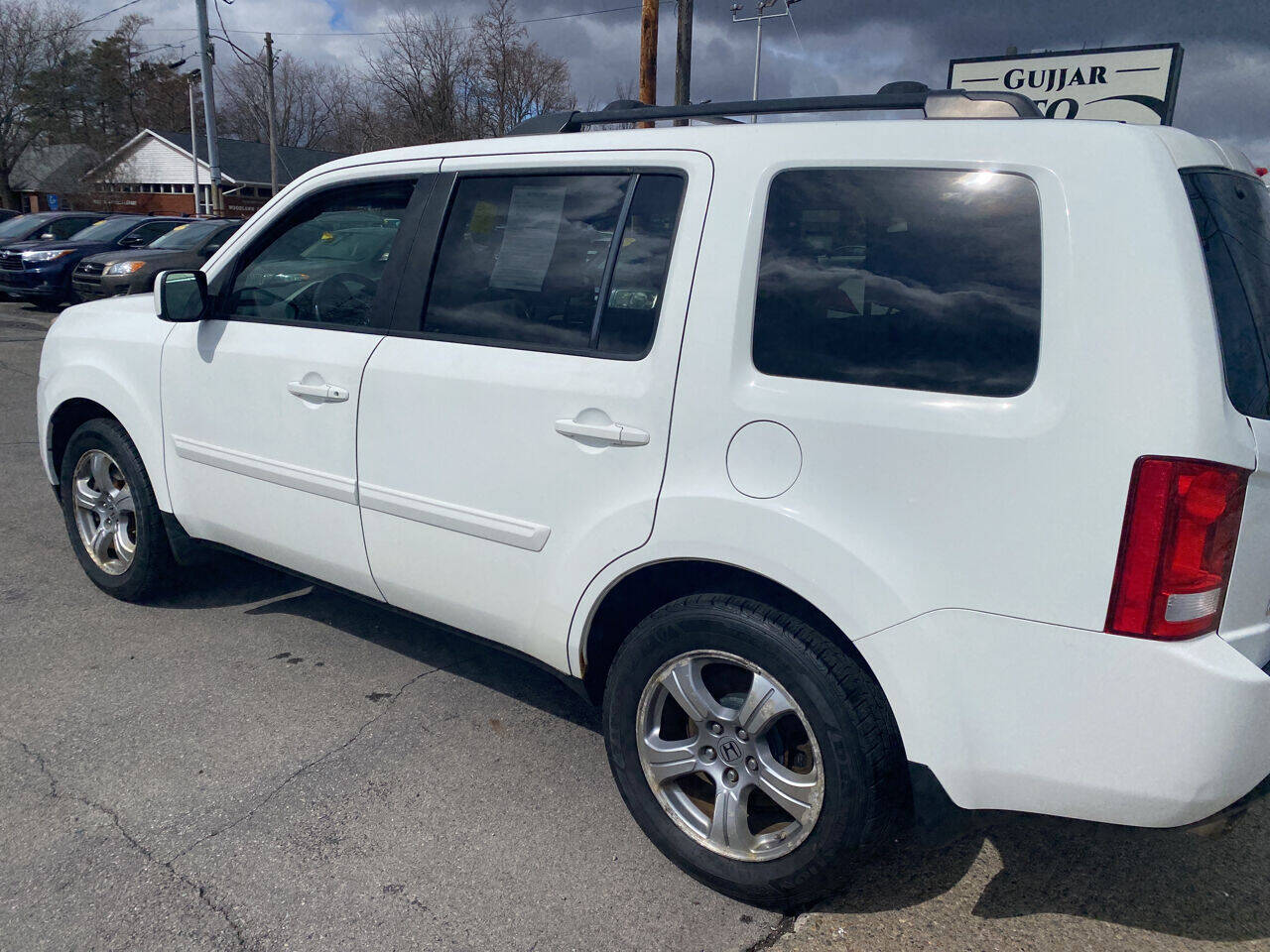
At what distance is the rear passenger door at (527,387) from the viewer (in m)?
2.50

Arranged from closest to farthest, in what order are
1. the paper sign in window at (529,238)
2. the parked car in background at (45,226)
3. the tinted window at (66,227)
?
1. the paper sign in window at (529,238)
2. the parked car in background at (45,226)
3. the tinted window at (66,227)

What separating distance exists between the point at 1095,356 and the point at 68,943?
2.63 metres

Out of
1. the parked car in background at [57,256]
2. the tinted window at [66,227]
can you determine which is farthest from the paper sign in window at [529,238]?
the tinted window at [66,227]

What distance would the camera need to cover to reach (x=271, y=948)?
232 cm

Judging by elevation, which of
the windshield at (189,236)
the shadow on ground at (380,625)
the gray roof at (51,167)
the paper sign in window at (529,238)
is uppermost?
the gray roof at (51,167)

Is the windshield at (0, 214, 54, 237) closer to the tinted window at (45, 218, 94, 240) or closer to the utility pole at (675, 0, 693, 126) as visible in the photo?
the tinted window at (45, 218, 94, 240)

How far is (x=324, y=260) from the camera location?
11.4 ft

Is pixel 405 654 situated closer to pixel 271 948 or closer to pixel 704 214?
pixel 271 948

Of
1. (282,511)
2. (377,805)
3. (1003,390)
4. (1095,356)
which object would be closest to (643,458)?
(1003,390)

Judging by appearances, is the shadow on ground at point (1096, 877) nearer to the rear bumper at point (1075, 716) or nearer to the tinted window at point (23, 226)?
the rear bumper at point (1075, 716)

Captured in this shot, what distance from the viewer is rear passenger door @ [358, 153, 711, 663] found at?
8.21ft

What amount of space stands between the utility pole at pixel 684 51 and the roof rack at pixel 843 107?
12.1m

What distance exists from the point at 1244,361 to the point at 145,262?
15.0 meters

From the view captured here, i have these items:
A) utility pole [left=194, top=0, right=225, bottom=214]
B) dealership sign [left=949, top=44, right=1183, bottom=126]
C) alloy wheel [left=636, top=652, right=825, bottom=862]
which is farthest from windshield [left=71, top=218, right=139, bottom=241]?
alloy wheel [left=636, top=652, right=825, bottom=862]
